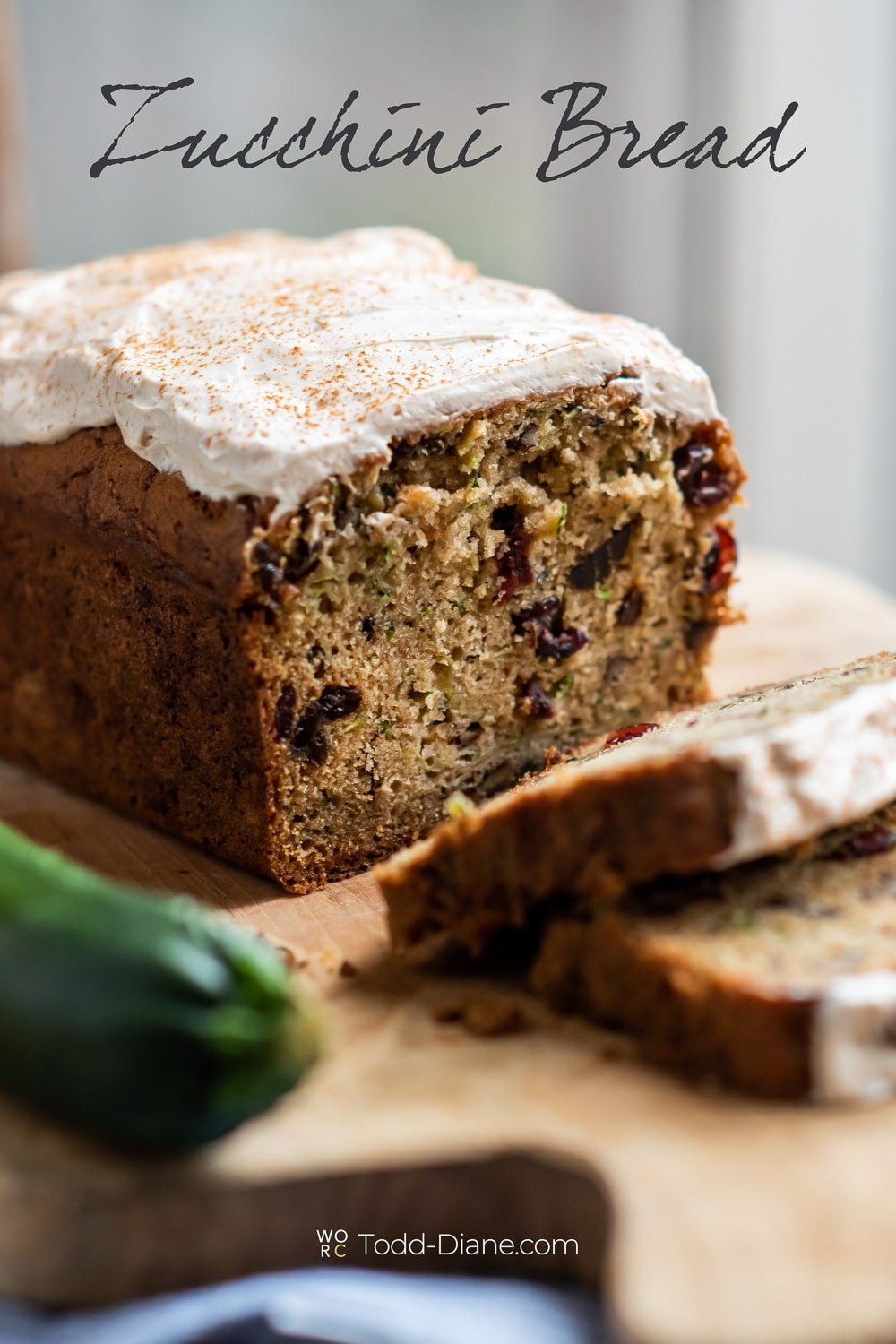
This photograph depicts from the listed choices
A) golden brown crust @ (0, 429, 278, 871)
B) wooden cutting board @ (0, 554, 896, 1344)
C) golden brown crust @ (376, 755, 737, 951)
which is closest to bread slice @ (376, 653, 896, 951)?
golden brown crust @ (376, 755, 737, 951)

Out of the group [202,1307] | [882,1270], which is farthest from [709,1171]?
[202,1307]

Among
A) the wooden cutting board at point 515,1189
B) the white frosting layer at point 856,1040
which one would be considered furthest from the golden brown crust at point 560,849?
the white frosting layer at point 856,1040

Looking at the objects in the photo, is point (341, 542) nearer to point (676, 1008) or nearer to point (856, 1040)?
point (676, 1008)

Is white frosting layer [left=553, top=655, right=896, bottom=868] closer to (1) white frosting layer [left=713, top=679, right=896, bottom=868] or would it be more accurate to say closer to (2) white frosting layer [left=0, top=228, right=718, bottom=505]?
(1) white frosting layer [left=713, top=679, right=896, bottom=868]

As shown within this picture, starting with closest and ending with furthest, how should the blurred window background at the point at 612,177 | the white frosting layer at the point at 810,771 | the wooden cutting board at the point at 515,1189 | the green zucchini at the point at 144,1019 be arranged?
the wooden cutting board at the point at 515,1189
the green zucchini at the point at 144,1019
the white frosting layer at the point at 810,771
the blurred window background at the point at 612,177

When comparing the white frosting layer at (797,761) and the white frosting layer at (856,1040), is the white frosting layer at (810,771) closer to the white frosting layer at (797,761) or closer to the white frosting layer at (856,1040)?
the white frosting layer at (797,761)

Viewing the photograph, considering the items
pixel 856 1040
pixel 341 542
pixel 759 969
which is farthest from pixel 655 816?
pixel 341 542

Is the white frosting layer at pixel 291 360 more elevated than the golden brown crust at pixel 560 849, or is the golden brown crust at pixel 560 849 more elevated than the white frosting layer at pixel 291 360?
the white frosting layer at pixel 291 360
